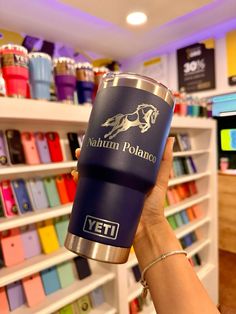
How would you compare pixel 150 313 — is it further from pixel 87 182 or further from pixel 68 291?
pixel 87 182

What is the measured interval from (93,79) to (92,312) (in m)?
1.20

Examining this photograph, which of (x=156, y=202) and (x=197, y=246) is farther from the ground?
(x=156, y=202)

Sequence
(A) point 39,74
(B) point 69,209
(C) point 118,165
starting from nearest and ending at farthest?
(C) point 118,165 → (A) point 39,74 → (B) point 69,209

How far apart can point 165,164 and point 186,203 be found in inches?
59.7

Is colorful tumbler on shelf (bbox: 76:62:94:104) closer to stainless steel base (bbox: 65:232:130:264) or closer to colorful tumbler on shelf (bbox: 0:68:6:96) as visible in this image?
colorful tumbler on shelf (bbox: 0:68:6:96)

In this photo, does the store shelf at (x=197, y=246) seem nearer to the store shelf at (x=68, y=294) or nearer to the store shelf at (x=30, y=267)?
the store shelf at (x=68, y=294)

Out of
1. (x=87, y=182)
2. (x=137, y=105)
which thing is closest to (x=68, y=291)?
(x=87, y=182)

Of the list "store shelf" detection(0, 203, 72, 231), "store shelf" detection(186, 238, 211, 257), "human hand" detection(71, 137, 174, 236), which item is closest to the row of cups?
"store shelf" detection(0, 203, 72, 231)

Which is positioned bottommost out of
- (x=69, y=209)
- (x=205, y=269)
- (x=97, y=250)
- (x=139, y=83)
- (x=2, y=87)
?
(x=205, y=269)

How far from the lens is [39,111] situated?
1.03 m

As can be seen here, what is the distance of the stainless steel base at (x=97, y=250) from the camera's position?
1.35 feet

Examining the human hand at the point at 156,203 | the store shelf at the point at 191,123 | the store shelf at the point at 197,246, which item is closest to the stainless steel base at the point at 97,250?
the human hand at the point at 156,203

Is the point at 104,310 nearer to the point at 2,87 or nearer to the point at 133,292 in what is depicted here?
the point at 133,292

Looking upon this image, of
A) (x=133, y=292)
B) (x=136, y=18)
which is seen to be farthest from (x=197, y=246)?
(x=136, y=18)
